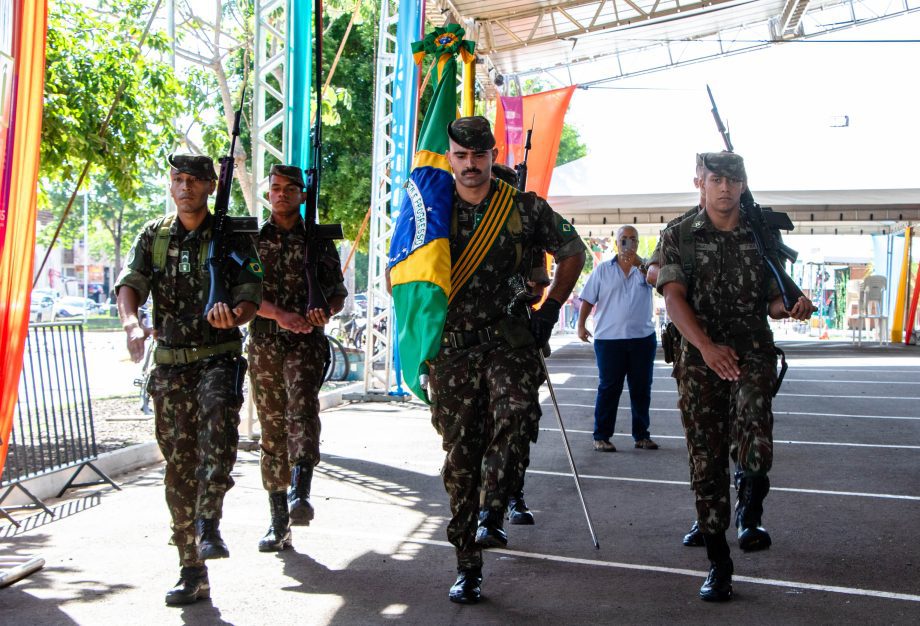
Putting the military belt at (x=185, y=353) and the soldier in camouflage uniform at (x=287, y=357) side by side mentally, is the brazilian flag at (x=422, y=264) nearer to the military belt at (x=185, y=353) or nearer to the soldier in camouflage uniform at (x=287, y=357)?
the military belt at (x=185, y=353)

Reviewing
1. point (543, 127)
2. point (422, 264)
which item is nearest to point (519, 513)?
point (422, 264)

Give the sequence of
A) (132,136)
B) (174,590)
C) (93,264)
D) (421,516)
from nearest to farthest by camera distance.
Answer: (174,590) < (421,516) < (132,136) < (93,264)

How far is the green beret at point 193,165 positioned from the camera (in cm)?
517

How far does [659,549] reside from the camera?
234 inches

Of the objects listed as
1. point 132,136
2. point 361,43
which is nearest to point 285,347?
point 132,136

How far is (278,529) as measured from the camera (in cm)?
598

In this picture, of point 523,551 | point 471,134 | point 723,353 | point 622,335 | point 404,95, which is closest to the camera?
point 723,353

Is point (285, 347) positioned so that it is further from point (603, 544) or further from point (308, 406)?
point (603, 544)

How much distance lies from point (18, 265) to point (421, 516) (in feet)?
10.5

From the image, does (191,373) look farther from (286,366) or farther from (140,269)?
(286,366)

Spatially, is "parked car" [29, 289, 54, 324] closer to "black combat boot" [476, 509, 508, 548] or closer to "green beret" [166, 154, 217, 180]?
"green beret" [166, 154, 217, 180]

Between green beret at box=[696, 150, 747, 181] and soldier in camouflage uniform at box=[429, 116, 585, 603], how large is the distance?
785mm

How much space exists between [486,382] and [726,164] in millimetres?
1662

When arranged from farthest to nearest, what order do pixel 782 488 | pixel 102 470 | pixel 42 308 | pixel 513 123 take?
pixel 42 308 → pixel 513 123 → pixel 102 470 → pixel 782 488
